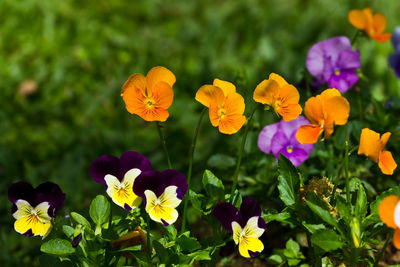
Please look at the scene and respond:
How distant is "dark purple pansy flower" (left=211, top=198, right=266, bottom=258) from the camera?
139 cm

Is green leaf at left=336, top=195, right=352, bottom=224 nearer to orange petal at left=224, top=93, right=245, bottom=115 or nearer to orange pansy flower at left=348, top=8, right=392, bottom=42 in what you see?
orange petal at left=224, top=93, right=245, bottom=115

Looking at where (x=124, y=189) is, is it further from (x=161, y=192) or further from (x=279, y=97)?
(x=279, y=97)

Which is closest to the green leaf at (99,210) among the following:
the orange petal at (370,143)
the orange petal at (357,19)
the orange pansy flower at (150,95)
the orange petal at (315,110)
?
the orange pansy flower at (150,95)

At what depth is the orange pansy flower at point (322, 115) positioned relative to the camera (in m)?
1.28

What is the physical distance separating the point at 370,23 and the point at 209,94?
0.88 m

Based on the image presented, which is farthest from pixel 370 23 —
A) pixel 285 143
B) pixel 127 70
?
pixel 127 70

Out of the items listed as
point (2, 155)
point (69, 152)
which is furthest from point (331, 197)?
point (2, 155)

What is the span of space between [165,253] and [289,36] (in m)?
2.52

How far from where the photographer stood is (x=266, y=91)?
1376 mm

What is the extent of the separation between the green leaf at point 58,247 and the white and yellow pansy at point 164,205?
224 millimetres

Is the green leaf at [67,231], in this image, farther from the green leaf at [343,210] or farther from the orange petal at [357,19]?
the orange petal at [357,19]

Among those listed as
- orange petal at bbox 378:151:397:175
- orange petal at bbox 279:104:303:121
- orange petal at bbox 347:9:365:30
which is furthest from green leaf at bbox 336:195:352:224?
orange petal at bbox 347:9:365:30

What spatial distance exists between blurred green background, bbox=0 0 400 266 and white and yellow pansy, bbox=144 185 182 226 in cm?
60

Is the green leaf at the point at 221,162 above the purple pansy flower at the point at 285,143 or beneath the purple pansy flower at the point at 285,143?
beneath
